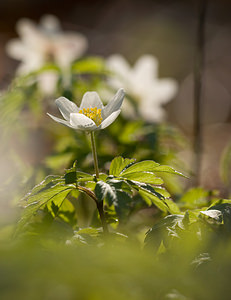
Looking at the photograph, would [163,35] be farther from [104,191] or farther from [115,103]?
[104,191]

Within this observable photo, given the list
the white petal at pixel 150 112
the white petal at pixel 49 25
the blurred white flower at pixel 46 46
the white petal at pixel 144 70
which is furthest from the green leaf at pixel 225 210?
the white petal at pixel 49 25

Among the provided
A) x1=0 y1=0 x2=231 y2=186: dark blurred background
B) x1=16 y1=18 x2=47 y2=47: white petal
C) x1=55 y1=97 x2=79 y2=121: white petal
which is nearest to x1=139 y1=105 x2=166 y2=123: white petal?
x1=16 y1=18 x2=47 y2=47: white petal

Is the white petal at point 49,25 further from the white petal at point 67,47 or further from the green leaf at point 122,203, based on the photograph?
the green leaf at point 122,203

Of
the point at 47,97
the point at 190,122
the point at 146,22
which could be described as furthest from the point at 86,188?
the point at 146,22

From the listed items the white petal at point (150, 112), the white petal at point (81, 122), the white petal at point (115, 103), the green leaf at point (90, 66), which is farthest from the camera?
the white petal at point (150, 112)

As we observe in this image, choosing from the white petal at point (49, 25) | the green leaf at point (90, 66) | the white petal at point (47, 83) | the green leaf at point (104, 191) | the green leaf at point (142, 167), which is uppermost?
the white petal at point (49, 25)

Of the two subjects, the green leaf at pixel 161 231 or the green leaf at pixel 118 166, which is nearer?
the green leaf at pixel 161 231

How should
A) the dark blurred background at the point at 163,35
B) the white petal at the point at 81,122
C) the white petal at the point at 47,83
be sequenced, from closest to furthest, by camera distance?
the white petal at the point at 81,122, the white petal at the point at 47,83, the dark blurred background at the point at 163,35

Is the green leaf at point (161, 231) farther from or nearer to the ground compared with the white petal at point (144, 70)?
nearer to the ground
